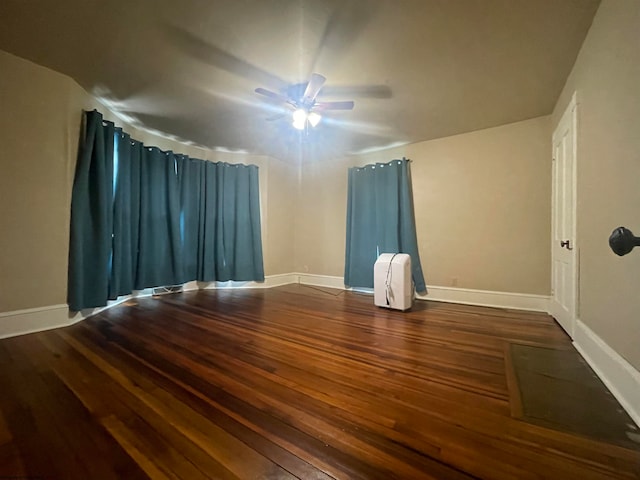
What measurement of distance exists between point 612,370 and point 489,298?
2.08 meters

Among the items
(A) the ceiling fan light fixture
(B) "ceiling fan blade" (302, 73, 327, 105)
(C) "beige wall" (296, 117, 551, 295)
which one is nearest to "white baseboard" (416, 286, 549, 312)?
(C) "beige wall" (296, 117, 551, 295)

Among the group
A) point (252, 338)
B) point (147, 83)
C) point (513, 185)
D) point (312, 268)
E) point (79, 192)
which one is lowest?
point (252, 338)

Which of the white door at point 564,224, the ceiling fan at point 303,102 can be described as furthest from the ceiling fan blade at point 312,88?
the white door at point 564,224

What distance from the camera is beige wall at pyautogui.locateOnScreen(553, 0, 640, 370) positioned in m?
1.35

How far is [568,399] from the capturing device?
1465 millimetres

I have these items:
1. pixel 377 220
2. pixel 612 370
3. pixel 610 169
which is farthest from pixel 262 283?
pixel 610 169

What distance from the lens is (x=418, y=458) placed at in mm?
1038

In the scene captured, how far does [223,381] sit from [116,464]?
0.64m

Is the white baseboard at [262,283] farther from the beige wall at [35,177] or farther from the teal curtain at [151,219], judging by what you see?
the beige wall at [35,177]

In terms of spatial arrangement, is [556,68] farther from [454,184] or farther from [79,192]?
[79,192]

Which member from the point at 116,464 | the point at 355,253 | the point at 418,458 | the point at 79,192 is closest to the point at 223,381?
the point at 116,464

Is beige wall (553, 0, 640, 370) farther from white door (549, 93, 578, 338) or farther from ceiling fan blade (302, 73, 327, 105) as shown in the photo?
ceiling fan blade (302, 73, 327, 105)

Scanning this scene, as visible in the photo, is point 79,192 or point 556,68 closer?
point 556,68

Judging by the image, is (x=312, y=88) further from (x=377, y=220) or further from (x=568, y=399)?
(x=568, y=399)
